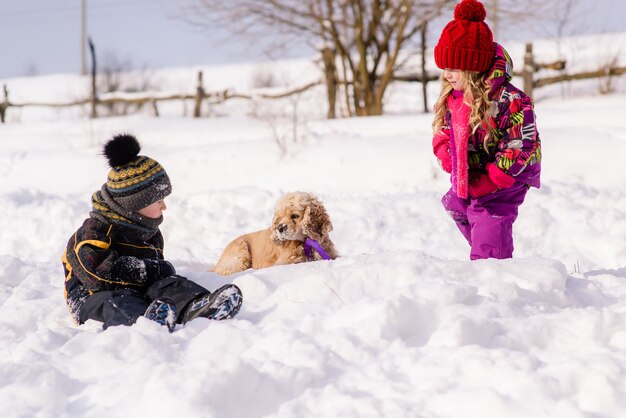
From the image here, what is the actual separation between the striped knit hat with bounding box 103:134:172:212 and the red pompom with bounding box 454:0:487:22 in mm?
2126

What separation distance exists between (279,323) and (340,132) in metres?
8.18

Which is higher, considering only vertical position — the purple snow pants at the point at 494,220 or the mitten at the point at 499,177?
the mitten at the point at 499,177

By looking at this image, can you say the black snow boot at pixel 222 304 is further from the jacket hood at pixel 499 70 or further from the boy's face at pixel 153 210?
the jacket hood at pixel 499 70

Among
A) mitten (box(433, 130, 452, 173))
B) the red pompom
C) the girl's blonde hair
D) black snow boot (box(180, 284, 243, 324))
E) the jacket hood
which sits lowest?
black snow boot (box(180, 284, 243, 324))

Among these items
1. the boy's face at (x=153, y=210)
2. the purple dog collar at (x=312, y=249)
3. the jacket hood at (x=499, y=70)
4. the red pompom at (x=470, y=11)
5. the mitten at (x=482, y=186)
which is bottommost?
the purple dog collar at (x=312, y=249)

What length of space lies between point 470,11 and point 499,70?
403 millimetres

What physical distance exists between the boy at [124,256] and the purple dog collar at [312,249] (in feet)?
3.77

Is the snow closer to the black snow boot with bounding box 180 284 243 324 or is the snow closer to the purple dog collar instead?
the black snow boot with bounding box 180 284 243 324

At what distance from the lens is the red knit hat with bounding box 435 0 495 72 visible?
13.6 feet

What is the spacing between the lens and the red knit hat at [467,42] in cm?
413

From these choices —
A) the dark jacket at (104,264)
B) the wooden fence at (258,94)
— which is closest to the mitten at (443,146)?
the dark jacket at (104,264)

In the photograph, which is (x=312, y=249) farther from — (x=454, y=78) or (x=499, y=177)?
(x=454, y=78)

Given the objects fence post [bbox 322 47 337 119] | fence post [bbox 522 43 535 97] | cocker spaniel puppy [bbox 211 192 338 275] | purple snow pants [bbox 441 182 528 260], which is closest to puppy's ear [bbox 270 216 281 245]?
cocker spaniel puppy [bbox 211 192 338 275]

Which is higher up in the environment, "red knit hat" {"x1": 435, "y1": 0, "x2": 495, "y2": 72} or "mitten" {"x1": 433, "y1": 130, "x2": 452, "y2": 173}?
"red knit hat" {"x1": 435, "y1": 0, "x2": 495, "y2": 72}
